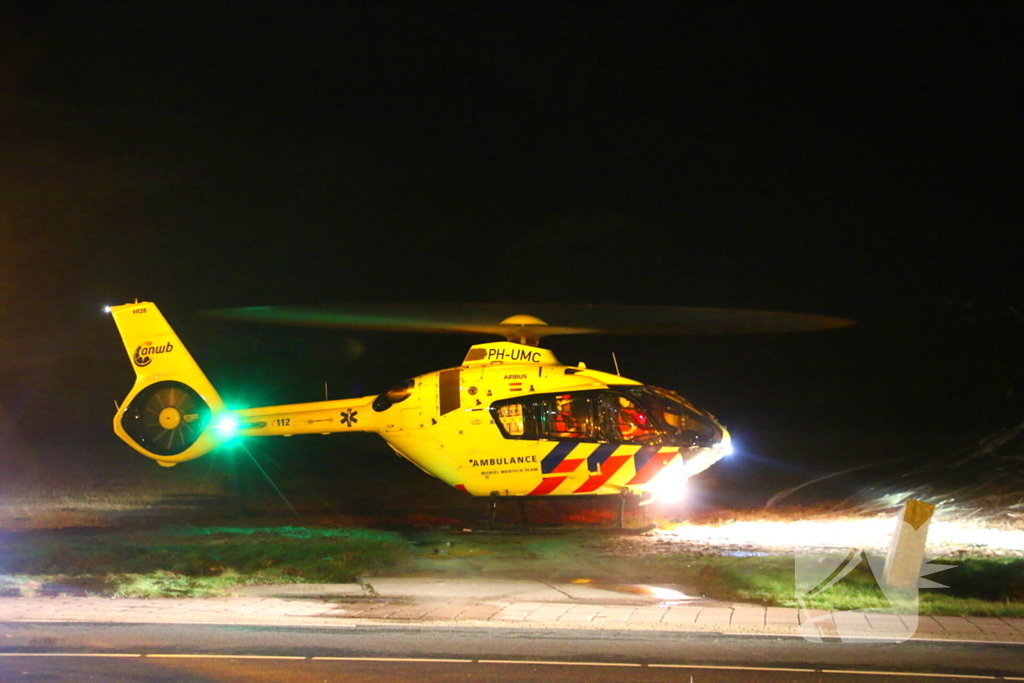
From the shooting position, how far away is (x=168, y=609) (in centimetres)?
916

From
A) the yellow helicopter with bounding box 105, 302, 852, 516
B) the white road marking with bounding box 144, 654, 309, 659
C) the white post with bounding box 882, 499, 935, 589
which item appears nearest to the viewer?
the white road marking with bounding box 144, 654, 309, 659

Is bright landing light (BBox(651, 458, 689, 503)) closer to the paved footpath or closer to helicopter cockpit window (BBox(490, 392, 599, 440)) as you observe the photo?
helicopter cockpit window (BBox(490, 392, 599, 440))

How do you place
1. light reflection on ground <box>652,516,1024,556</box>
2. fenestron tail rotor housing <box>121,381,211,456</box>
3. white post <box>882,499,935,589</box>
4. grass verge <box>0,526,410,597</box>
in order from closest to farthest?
white post <box>882,499,935,589</box> → grass verge <box>0,526,410,597</box> → light reflection on ground <box>652,516,1024,556</box> → fenestron tail rotor housing <box>121,381,211,456</box>

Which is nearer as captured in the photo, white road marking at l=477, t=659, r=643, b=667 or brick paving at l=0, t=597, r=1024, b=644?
white road marking at l=477, t=659, r=643, b=667

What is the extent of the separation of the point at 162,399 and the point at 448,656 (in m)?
10.3

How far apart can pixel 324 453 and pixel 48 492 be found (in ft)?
35.2

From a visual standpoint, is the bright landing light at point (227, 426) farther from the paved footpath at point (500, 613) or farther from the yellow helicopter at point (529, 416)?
the paved footpath at point (500, 613)

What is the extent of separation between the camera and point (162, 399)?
15.8 m

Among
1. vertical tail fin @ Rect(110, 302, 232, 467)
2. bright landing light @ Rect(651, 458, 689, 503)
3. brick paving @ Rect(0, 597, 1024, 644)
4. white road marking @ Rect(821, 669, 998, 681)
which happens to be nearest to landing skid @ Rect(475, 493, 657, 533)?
bright landing light @ Rect(651, 458, 689, 503)

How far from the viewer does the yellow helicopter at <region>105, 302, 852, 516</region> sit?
43.8 ft

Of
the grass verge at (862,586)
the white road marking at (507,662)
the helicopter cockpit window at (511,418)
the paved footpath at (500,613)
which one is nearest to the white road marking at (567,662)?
the white road marking at (507,662)

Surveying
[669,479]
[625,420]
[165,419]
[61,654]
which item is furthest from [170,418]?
[61,654]

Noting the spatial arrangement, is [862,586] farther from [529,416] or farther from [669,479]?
[529,416]

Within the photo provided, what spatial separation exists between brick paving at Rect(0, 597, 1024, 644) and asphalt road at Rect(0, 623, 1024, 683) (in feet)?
1.12
